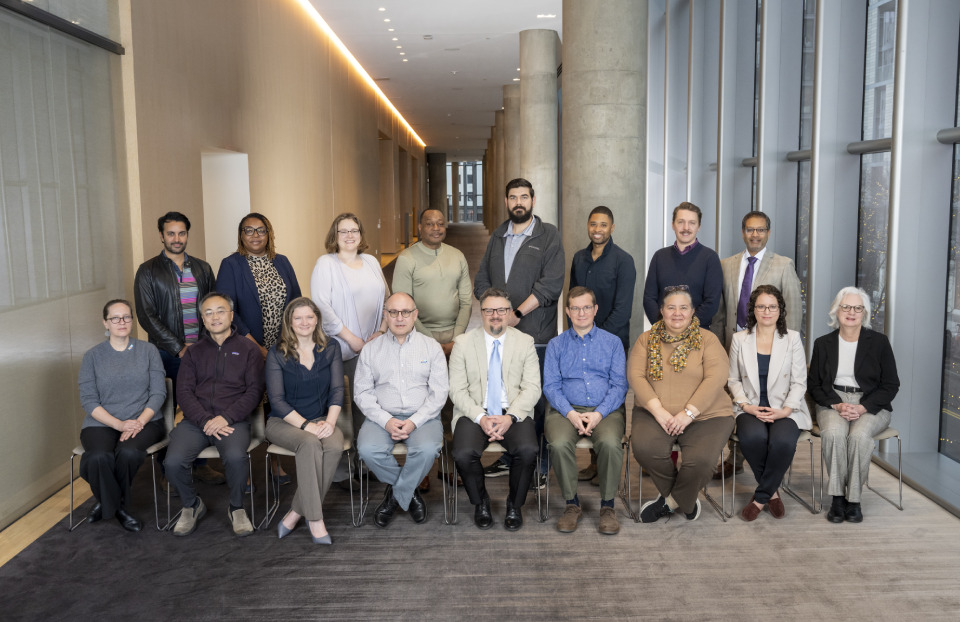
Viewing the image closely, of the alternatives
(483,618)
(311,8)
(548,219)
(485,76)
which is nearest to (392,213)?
(485,76)

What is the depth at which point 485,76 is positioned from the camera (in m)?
18.4

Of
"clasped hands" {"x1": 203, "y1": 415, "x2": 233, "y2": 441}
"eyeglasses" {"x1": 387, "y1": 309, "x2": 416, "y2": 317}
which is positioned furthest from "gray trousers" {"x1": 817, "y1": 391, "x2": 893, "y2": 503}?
"clasped hands" {"x1": 203, "y1": 415, "x2": 233, "y2": 441}

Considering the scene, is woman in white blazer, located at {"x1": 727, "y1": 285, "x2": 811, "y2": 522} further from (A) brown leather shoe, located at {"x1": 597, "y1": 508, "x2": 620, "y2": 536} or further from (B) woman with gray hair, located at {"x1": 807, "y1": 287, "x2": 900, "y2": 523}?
(A) brown leather shoe, located at {"x1": 597, "y1": 508, "x2": 620, "y2": 536}

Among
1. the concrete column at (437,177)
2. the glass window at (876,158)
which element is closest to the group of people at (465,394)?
the glass window at (876,158)

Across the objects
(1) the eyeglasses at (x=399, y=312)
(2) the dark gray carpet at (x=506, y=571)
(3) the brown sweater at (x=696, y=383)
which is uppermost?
(1) the eyeglasses at (x=399, y=312)

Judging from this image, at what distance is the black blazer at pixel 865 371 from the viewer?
4320 mm

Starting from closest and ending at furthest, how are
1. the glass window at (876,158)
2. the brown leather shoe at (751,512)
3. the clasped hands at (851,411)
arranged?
the brown leather shoe at (751,512) < the clasped hands at (851,411) < the glass window at (876,158)

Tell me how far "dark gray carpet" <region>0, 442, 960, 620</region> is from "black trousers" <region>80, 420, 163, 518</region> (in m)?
0.19

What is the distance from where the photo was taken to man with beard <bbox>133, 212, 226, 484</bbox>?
4633 mm

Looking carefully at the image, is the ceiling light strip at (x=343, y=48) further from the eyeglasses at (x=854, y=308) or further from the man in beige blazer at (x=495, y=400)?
the eyeglasses at (x=854, y=308)

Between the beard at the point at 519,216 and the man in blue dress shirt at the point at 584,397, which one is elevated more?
the beard at the point at 519,216

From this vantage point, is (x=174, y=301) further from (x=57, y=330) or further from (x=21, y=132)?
(x=21, y=132)

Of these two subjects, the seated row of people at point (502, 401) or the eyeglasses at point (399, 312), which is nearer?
A: the seated row of people at point (502, 401)

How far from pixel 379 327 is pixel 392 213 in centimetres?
2058
